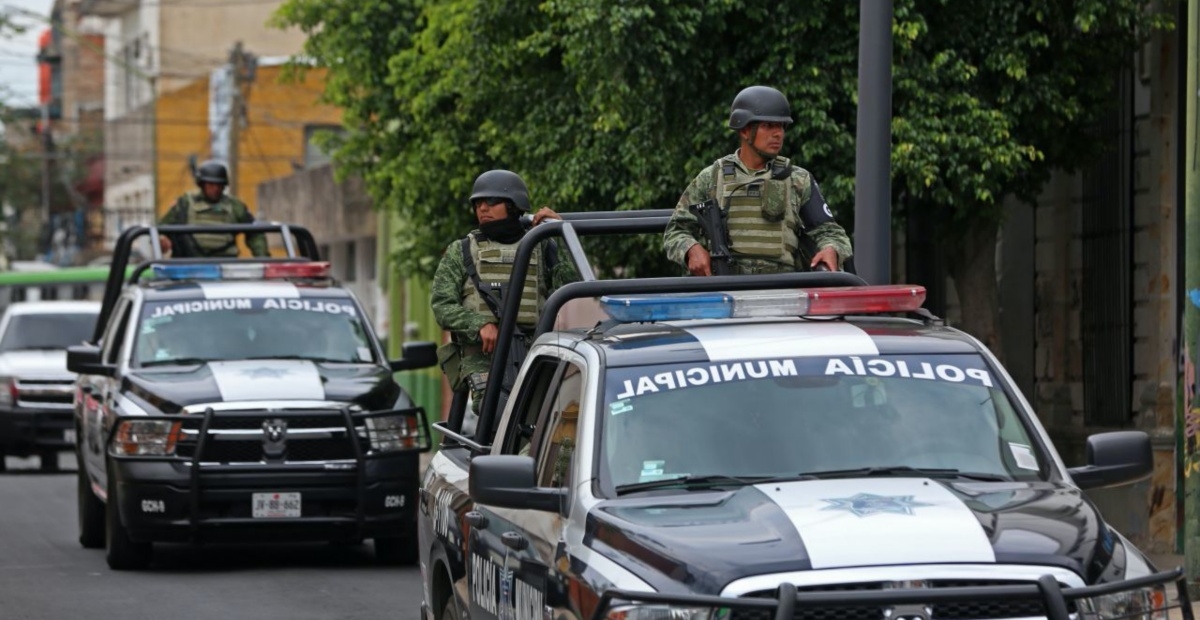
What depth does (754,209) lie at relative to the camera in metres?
8.88

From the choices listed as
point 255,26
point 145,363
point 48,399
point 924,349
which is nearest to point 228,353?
point 145,363

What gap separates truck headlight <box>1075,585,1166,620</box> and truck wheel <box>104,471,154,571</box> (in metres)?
8.26

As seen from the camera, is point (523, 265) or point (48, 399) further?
point (48, 399)

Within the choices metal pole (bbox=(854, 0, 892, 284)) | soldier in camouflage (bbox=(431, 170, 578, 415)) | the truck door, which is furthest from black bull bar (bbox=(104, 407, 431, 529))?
the truck door

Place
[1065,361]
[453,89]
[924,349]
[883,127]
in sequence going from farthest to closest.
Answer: [453,89], [1065,361], [883,127], [924,349]

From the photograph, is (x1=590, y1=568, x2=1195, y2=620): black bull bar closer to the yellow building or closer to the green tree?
the green tree

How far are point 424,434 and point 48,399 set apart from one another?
11555mm

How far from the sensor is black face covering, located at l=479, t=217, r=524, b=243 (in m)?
10.4

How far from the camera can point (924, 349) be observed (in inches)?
251

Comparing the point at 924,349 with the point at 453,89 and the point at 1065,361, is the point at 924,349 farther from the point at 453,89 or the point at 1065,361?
the point at 453,89

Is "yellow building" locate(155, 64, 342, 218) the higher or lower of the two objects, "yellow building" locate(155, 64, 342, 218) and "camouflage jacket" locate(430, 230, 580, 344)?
the higher

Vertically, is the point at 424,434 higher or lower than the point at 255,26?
lower

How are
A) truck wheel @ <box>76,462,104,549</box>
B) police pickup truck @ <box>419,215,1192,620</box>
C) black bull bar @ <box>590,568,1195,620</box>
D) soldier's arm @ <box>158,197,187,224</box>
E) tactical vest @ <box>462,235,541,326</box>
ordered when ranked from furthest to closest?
soldier's arm @ <box>158,197,187,224</box> < truck wheel @ <box>76,462,104,549</box> < tactical vest @ <box>462,235,541,326</box> < police pickup truck @ <box>419,215,1192,620</box> < black bull bar @ <box>590,568,1195,620</box>

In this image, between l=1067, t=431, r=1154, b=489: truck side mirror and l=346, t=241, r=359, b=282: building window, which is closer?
l=1067, t=431, r=1154, b=489: truck side mirror
